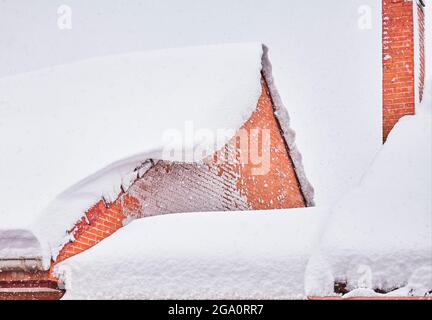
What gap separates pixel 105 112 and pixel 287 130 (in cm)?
400

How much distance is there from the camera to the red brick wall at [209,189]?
738cm

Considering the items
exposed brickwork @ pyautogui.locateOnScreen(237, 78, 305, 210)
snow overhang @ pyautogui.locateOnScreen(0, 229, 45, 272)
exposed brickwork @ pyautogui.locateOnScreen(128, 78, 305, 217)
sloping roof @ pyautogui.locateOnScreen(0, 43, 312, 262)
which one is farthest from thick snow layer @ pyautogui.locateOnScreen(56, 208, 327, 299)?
exposed brickwork @ pyautogui.locateOnScreen(237, 78, 305, 210)

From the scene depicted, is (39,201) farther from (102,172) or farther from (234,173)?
(234,173)

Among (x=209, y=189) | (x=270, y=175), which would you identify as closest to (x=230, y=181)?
(x=209, y=189)

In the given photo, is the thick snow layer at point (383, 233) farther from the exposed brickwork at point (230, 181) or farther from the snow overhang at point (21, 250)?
the exposed brickwork at point (230, 181)

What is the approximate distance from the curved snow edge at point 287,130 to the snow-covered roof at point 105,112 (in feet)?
1.34

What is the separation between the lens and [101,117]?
29.6 feet

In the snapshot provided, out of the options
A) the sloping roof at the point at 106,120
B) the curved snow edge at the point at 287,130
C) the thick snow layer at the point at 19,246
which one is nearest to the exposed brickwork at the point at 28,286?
the thick snow layer at the point at 19,246

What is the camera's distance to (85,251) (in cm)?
696

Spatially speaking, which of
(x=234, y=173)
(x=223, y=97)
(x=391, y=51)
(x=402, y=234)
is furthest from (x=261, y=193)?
(x=402, y=234)

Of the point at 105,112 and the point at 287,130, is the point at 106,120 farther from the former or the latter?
the point at 287,130

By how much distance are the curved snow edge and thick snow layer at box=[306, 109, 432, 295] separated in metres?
4.94
